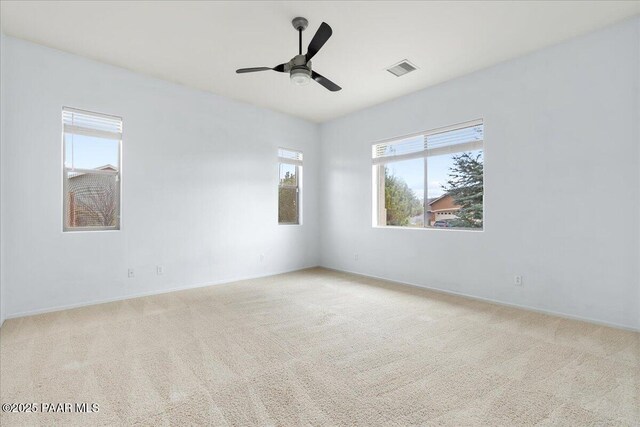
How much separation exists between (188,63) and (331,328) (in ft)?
12.2

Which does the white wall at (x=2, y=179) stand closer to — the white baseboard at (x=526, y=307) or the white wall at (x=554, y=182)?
the white wall at (x=554, y=182)

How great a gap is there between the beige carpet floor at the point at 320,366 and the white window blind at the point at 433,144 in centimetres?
225

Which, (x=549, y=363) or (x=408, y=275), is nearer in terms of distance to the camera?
(x=549, y=363)

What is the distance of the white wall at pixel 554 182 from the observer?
3098mm

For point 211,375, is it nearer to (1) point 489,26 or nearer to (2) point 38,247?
(2) point 38,247

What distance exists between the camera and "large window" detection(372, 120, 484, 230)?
439 cm

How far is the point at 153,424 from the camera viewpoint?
1706mm

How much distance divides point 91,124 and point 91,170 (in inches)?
23.6

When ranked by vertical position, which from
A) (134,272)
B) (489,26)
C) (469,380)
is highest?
(489,26)

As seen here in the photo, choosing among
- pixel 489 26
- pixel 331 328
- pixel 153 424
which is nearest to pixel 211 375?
pixel 153 424

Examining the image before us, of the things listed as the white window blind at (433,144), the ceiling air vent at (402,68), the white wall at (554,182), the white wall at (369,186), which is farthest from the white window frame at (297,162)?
the ceiling air vent at (402,68)

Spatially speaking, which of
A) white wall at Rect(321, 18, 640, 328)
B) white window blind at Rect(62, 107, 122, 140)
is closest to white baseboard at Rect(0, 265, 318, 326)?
white window blind at Rect(62, 107, 122, 140)

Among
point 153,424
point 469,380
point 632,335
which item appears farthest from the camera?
point 632,335

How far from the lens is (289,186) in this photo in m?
6.27
